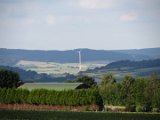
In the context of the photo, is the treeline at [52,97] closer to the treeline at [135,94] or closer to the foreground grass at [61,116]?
the treeline at [135,94]

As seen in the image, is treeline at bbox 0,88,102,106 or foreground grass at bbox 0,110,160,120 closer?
foreground grass at bbox 0,110,160,120

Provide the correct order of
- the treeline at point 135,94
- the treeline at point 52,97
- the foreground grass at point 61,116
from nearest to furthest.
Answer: the foreground grass at point 61,116, the treeline at point 52,97, the treeline at point 135,94

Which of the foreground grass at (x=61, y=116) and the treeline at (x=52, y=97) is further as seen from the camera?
the treeline at (x=52, y=97)

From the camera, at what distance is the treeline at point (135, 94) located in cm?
12006

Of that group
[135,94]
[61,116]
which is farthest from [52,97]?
[61,116]

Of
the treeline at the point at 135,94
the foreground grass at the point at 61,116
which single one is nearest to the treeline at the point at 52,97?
the treeline at the point at 135,94

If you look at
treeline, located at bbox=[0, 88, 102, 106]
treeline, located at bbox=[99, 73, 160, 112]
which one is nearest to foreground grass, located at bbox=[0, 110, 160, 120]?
treeline, located at bbox=[0, 88, 102, 106]

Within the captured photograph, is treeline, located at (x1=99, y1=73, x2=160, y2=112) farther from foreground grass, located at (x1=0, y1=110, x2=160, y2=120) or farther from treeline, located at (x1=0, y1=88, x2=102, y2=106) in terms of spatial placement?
foreground grass, located at (x1=0, y1=110, x2=160, y2=120)

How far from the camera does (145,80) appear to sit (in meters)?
129

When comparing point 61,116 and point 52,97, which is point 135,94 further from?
point 61,116

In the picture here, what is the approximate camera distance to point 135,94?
128 m

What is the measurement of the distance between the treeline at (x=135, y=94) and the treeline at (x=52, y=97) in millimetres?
9709

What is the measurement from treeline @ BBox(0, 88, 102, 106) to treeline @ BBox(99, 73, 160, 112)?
971 cm

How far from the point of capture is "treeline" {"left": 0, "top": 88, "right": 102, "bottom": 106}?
113 m
